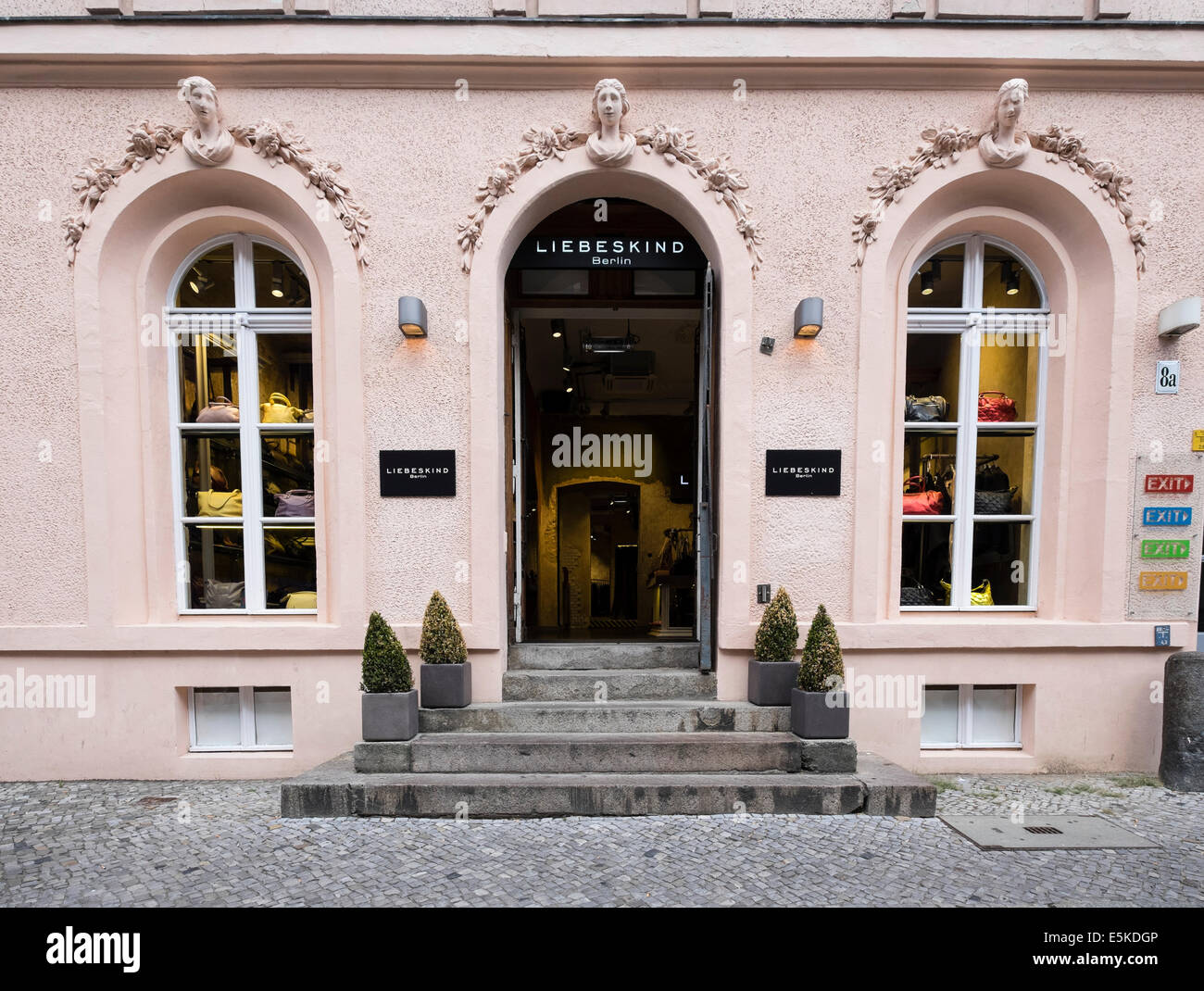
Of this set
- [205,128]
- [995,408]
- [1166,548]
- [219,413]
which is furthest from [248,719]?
[1166,548]

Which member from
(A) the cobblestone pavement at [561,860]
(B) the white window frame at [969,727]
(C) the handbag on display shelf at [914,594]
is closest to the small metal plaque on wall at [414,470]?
(A) the cobblestone pavement at [561,860]

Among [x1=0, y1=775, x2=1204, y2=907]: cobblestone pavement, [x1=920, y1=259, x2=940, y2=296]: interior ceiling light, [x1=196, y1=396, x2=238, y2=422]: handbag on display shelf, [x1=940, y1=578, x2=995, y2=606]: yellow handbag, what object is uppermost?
[x1=920, y1=259, x2=940, y2=296]: interior ceiling light

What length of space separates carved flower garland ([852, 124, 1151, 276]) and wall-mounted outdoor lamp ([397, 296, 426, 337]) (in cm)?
334

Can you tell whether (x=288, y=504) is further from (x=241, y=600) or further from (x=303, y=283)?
(x=303, y=283)

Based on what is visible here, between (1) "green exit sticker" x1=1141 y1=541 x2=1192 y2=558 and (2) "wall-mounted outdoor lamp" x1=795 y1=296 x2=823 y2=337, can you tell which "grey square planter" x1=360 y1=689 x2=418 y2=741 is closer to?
(2) "wall-mounted outdoor lamp" x1=795 y1=296 x2=823 y2=337

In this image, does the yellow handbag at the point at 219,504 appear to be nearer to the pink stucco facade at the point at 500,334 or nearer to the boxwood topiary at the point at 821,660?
the pink stucco facade at the point at 500,334

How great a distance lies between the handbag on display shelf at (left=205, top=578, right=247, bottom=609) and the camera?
4.87 metres

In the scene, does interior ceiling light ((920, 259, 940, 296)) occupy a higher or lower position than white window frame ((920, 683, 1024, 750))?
higher

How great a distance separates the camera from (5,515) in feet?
14.5

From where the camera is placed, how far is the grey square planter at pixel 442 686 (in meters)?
4.20

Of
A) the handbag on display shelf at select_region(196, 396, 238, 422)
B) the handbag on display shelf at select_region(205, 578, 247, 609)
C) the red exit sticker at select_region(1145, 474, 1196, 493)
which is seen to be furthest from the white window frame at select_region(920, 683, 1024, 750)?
the handbag on display shelf at select_region(196, 396, 238, 422)

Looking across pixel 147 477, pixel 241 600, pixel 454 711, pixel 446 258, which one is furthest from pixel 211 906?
pixel 446 258

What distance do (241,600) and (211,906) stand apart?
2.53 meters

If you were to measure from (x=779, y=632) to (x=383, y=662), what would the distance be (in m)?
2.86
